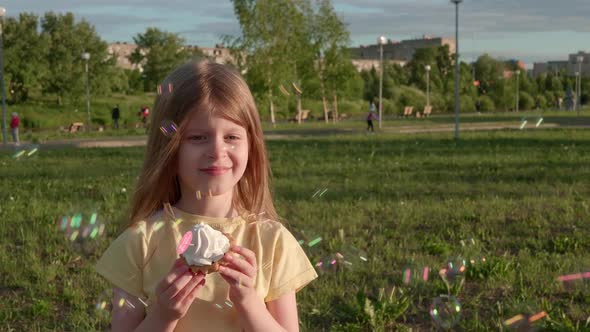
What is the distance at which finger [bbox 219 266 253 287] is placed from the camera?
211cm

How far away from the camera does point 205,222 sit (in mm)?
2438

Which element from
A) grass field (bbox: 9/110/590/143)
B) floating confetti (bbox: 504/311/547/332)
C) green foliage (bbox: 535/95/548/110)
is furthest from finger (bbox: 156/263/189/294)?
green foliage (bbox: 535/95/548/110)

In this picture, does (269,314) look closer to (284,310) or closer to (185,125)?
(284,310)

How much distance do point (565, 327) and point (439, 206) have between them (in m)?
4.17

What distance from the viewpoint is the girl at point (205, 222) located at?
236 centimetres

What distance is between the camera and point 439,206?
8523 millimetres

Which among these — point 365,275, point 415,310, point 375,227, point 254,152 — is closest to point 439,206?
point 375,227

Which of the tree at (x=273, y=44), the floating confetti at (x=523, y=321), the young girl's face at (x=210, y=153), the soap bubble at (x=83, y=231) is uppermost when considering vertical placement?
the tree at (x=273, y=44)

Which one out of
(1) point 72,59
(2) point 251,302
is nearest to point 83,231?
(2) point 251,302

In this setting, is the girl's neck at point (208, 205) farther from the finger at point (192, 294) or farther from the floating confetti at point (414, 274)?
the floating confetti at point (414, 274)

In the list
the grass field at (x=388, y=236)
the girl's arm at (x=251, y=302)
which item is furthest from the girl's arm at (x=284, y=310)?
the grass field at (x=388, y=236)

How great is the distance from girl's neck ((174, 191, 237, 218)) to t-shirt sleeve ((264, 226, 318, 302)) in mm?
206

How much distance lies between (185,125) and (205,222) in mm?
323

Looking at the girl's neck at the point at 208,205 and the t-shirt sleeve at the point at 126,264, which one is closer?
the t-shirt sleeve at the point at 126,264
